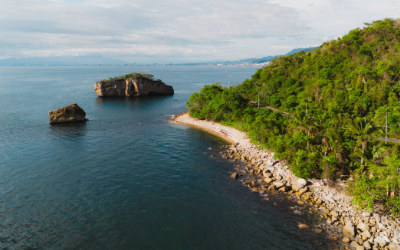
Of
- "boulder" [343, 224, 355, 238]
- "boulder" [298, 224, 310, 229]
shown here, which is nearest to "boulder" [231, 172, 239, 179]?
"boulder" [298, 224, 310, 229]

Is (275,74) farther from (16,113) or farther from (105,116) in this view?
(16,113)

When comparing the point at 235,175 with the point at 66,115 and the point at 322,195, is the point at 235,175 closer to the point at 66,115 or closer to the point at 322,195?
the point at 322,195

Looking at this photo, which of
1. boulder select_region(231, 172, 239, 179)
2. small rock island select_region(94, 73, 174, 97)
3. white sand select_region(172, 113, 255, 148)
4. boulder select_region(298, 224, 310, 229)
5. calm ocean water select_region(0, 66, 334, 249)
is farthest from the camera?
small rock island select_region(94, 73, 174, 97)

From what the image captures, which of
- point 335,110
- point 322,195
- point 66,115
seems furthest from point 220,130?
point 66,115

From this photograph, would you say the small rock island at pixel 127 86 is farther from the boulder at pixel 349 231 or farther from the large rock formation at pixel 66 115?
the boulder at pixel 349 231

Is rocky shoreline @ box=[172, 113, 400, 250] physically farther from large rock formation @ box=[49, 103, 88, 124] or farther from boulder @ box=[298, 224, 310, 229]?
large rock formation @ box=[49, 103, 88, 124]

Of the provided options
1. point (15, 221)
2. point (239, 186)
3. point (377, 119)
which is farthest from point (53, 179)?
point (377, 119)
